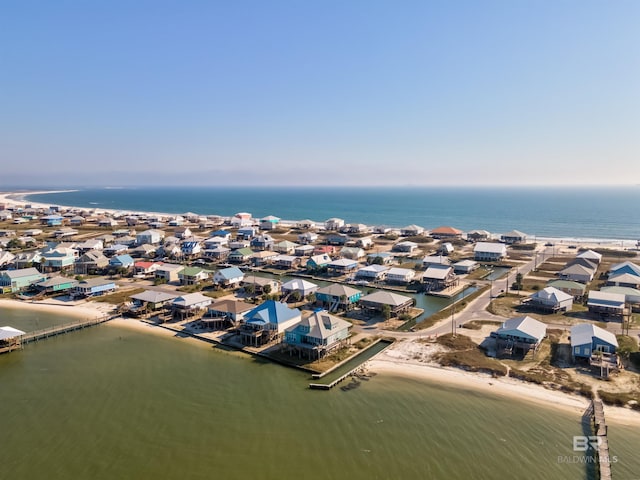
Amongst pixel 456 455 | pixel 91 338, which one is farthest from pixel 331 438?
pixel 91 338

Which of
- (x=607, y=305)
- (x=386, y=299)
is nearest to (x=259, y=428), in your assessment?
(x=386, y=299)

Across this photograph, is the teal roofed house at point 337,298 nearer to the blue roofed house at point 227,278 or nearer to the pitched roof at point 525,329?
the blue roofed house at point 227,278

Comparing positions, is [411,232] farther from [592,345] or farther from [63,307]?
[63,307]

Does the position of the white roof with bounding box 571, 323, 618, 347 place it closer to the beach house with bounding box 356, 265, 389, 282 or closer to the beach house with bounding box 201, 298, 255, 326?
the beach house with bounding box 201, 298, 255, 326

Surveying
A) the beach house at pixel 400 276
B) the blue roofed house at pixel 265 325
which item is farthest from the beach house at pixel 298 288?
the beach house at pixel 400 276

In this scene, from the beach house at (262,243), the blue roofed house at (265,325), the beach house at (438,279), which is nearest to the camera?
the blue roofed house at (265,325)

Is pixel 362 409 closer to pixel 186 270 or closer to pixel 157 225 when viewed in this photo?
pixel 186 270
